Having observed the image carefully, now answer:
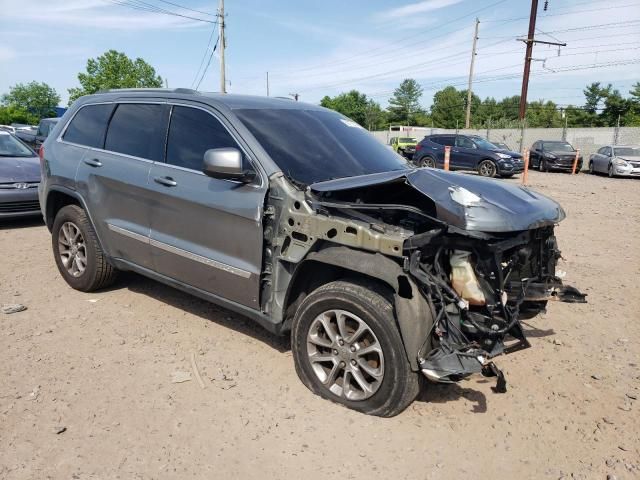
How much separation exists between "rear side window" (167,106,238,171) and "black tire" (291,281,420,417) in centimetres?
129

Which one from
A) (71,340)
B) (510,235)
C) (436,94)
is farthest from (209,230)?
(436,94)

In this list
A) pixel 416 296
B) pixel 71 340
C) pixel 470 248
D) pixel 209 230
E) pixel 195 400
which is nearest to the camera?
pixel 416 296

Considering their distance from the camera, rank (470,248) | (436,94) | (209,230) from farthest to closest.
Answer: (436,94) → (209,230) → (470,248)

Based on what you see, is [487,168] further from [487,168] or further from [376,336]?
[376,336]

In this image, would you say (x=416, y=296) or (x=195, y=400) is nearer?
(x=416, y=296)

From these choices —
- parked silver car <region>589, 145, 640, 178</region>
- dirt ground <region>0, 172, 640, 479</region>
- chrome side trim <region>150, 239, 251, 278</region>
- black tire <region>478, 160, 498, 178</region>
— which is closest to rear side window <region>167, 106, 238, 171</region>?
chrome side trim <region>150, 239, 251, 278</region>

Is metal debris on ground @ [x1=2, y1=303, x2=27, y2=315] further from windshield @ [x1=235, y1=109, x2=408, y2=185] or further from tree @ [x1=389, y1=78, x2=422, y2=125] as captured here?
tree @ [x1=389, y1=78, x2=422, y2=125]

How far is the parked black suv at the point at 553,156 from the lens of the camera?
2330 cm

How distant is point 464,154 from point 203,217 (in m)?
18.4

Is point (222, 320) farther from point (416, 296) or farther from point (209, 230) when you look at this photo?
point (416, 296)

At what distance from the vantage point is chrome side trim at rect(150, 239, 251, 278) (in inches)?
137

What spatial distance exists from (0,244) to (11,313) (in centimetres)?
306

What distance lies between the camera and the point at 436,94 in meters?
108

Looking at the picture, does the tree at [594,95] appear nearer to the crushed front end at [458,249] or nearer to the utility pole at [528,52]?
the utility pole at [528,52]
